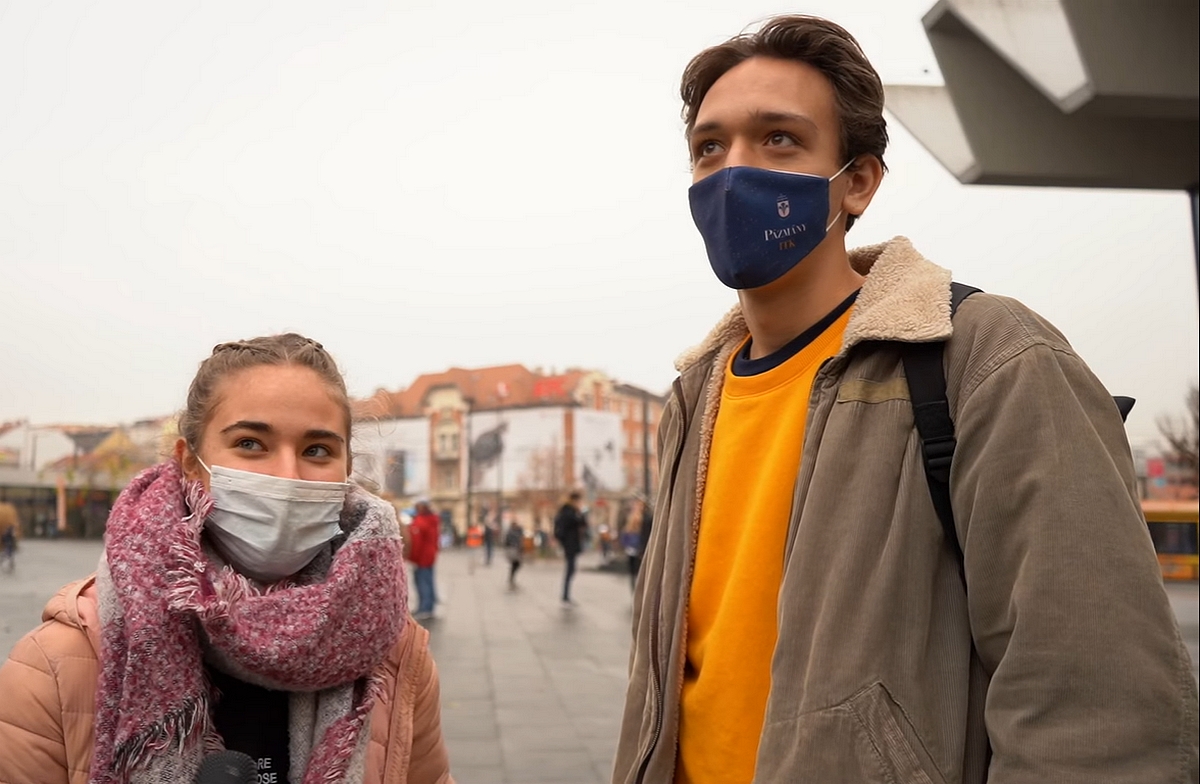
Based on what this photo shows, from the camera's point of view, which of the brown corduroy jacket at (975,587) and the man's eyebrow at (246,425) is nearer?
the brown corduroy jacket at (975,587)

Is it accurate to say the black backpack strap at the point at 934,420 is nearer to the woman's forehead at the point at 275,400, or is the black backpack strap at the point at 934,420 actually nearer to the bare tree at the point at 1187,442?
the woman's forehead at the point at 275,400

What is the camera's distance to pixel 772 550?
6.02ft

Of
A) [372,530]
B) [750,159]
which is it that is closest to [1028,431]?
[750,159]

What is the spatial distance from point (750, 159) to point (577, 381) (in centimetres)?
10189

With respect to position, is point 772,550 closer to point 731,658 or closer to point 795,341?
point 731,658

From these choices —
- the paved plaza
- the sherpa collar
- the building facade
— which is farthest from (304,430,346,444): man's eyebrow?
the building facade

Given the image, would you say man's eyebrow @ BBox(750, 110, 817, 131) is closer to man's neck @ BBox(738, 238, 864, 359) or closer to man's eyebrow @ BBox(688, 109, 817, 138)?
man's eyebrow @ BBox(688, 109, 817, 138)

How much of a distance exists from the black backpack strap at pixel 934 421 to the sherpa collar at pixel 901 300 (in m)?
0.03

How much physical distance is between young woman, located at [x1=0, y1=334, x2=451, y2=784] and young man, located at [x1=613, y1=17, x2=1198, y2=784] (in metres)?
0.53

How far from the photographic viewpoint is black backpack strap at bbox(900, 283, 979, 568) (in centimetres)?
157

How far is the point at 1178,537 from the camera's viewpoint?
1209 centimetres

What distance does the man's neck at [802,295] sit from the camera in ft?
6.58

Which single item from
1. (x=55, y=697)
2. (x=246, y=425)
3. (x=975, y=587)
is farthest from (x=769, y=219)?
(x=55, y=697)

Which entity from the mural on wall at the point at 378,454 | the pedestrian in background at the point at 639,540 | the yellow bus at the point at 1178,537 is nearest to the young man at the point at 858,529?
the mural on wall at the point at 378,454
